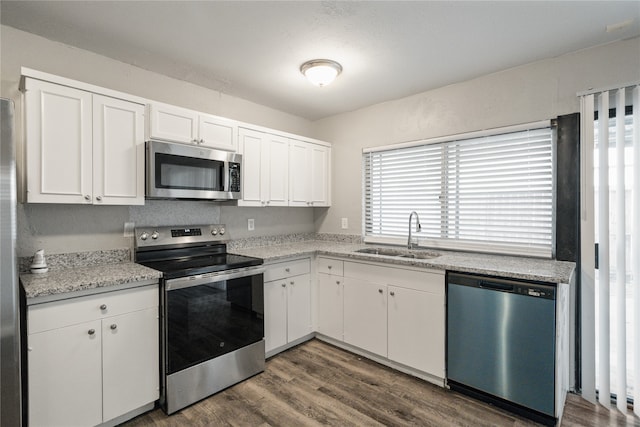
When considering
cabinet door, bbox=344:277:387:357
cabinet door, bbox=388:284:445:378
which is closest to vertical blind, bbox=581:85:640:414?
cabinet door, bbox=388:284:445:378

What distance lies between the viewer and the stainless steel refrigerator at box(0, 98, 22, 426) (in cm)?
149

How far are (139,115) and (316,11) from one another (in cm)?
143

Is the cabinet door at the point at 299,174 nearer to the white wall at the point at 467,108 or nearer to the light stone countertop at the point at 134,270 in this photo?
the white wall at the point at 467,108

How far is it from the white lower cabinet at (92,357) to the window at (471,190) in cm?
240

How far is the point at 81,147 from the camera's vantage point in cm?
204

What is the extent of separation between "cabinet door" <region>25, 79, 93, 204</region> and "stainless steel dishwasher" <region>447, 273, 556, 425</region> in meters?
2.65

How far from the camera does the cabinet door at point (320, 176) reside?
3725 mm

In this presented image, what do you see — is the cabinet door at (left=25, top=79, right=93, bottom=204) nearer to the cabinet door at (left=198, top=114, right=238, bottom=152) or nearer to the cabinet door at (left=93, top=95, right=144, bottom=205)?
the cabinet door at (left=93, top=95, right=144, bottom=205)

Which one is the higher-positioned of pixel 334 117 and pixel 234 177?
pixel 334 117

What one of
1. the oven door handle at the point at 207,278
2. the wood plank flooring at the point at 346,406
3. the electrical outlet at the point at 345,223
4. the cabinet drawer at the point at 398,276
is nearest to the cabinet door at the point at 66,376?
the wood plank flooring at the point at 346,406

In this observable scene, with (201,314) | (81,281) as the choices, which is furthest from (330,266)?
(81,281)

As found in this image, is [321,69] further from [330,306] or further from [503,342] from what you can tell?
[503,342]

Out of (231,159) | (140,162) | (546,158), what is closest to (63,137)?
(140,162)

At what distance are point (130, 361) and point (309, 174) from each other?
2424 mm
